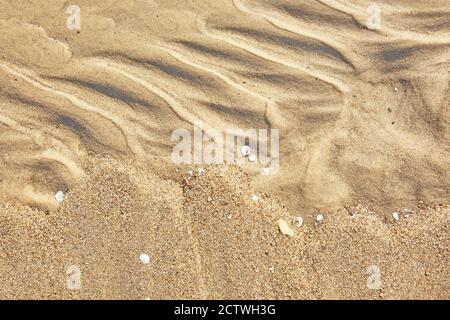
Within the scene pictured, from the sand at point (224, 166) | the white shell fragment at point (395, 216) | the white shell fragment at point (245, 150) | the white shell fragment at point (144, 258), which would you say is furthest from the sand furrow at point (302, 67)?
the white shell fragment at point (144, 258)

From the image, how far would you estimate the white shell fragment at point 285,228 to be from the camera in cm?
361

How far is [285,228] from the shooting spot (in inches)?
142

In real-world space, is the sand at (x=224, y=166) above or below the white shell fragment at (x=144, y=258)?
above

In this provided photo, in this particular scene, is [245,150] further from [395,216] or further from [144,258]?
[395,216]

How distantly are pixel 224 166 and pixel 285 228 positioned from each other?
574 millimetres

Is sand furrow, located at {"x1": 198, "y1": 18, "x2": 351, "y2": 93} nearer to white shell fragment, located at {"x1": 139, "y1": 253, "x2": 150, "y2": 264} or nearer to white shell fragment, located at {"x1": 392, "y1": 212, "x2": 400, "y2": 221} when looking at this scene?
white shell fragment, located at {"x1": 392, "y1": 212, "x2": 400, "y2": 221}

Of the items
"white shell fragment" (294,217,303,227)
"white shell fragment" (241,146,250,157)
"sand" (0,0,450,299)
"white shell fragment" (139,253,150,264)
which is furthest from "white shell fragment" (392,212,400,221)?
"white shell fragment" (139,253,150,264)

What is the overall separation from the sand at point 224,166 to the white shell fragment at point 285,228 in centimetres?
3

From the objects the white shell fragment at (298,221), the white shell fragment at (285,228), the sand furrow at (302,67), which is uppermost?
the sand furrow at (302,67)

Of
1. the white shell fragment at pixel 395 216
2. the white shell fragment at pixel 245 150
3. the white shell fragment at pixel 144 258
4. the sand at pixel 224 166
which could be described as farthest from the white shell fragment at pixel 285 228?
the white shell fragment at pixel 144 258

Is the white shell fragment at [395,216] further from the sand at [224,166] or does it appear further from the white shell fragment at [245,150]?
the white shell fragment at [245,150]

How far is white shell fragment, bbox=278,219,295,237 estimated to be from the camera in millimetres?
3605

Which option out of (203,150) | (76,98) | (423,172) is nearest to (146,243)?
(203,150)

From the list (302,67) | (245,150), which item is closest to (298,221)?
(245,150)
